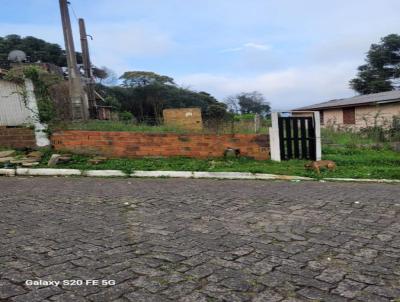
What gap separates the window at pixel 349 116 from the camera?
24.5m

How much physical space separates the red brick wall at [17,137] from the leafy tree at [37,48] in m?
26.0

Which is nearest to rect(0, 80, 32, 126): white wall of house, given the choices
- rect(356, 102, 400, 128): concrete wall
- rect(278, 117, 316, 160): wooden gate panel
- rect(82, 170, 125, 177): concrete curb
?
rect(82, 170, 125, 177): concrete curb

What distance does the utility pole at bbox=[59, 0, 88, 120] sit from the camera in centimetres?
1258

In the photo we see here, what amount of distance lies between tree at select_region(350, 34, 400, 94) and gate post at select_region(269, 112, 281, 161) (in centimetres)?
3439

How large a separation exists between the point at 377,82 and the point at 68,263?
41.9 m

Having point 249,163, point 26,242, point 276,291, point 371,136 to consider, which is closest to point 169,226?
point 26,242

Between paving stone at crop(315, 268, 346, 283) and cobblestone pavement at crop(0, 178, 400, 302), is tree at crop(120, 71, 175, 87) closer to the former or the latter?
cobblestone pavement at crop(0, 178, 400, 302)

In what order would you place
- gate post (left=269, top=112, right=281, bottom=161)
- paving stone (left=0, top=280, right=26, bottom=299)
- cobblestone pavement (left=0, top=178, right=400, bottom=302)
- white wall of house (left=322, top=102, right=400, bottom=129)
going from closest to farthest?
paving stone (left=0, top=280, right=26, bottom=299), cobblestone pavement (left=0, top=178, right=400, bottom=302), gate post (left=269, top=112, right=281, bottom=161), white wall of house (left=322, top=102, right=400, bottom=129)

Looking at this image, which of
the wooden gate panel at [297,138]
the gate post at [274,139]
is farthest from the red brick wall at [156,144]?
the wooden gate panel at [297,138]

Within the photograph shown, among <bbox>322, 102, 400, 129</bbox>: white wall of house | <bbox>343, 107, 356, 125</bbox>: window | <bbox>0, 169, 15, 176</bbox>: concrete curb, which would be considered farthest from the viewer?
<bbox>343, 107, 356, 125</bbox>: window

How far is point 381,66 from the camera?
135ft

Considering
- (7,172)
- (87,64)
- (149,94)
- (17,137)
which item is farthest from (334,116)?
(7,172)

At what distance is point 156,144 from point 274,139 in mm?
3178

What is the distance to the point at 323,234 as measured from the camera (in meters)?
3.98
